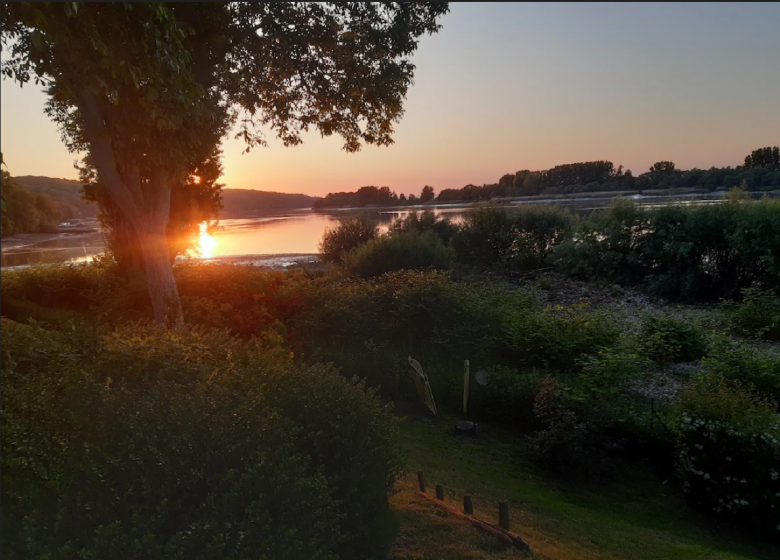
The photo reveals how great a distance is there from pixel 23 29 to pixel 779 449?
10.0m

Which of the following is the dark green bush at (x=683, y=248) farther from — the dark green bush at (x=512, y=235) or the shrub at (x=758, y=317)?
the dark green bush at (x=512, y=235)

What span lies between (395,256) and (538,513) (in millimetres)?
14624

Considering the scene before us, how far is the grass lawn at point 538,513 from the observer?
13.6 ft

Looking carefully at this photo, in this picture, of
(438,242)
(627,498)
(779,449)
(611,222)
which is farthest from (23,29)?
(611,222)

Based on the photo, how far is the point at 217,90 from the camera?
9.76 metres

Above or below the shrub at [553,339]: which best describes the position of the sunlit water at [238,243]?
above

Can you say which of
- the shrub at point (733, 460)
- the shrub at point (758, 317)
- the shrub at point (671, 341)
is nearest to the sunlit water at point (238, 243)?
the shrub at point (758, 317)

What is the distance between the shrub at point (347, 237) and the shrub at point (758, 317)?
15.4m

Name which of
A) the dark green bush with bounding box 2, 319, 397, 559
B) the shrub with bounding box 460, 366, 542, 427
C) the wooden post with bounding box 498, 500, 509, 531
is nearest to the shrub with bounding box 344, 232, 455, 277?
the shrub with bounding box 460, 366, 542, 427

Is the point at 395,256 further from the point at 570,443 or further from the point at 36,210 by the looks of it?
the point at 570,443

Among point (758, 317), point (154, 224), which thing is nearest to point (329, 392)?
point (154, 224)

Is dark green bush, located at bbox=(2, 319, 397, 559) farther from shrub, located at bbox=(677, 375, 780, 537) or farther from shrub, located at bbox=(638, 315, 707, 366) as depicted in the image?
shrub, located at bbox=(638, 315, 707, 366)

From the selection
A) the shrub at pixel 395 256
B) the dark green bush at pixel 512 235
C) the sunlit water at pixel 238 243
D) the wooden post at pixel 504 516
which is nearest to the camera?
the wooden post at pixel 504 516

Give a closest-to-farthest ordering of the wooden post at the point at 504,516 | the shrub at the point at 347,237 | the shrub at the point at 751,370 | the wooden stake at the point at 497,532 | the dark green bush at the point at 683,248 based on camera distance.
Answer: the wooden stake at the point at 497,532, the wooden post at the point at 504,516, the shrub at the point at 751,370, the dark green bush at the point at 683,248, the shrub at the point at 347,237
